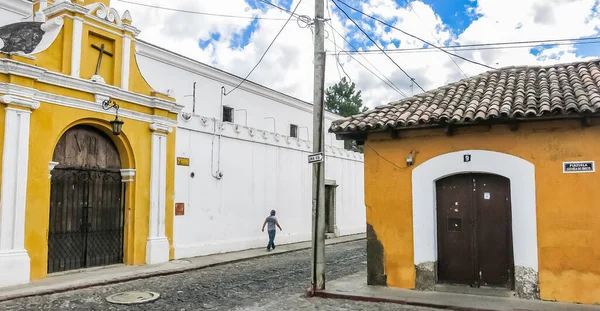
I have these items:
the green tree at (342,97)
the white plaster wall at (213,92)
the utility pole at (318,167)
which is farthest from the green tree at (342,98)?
the utility pole at (318,167)

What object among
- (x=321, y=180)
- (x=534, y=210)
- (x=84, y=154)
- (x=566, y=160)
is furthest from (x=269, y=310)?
(x=84, y=154)

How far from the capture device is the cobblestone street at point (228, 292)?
25.2 feet

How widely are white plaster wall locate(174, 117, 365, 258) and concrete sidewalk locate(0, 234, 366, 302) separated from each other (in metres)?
0.80

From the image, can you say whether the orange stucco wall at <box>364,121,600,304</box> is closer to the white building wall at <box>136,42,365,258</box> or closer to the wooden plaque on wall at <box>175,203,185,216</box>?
the wooden plaque on wall at <box>175,203,185,216</box>

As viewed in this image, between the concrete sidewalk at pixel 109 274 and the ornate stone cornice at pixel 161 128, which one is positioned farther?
the ornate stone cornice at pixel 161 128

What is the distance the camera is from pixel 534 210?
7715 mm

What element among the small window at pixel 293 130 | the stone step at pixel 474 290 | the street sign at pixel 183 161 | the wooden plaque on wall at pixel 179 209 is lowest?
the stone step at pixel 474 290

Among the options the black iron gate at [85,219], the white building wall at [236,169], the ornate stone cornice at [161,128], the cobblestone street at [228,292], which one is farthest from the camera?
the white building wall at [236,169]

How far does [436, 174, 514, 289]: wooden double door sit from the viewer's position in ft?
26.3

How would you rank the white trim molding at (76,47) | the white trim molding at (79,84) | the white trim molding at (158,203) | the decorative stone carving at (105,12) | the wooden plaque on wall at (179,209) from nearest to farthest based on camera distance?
the white trim molding at (79,84), the white trim molding at (76,47), the decorative stone carving at (105,12), the white trim molding at (158,203), the wooden plaque on wall at (179,209)

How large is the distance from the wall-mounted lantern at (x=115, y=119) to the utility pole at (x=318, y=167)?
5.35 m

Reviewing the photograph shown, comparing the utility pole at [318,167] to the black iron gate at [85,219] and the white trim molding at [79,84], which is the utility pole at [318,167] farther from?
the black iron gate at [85,219]

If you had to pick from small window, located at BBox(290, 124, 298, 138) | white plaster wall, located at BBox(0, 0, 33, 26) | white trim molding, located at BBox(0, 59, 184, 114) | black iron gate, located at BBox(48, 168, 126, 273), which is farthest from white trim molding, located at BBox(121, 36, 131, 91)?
small window, located at BBox(290, 124, 298, 138)

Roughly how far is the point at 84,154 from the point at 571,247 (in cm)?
1065
